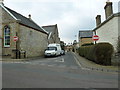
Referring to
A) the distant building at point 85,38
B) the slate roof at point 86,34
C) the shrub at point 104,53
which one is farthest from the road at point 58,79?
the slate roof at point 86,34

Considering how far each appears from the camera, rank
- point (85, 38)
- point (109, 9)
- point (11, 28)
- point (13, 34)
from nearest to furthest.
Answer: point (109, 9)
point (13, 34)
point (11, 28)
point (85, 38)

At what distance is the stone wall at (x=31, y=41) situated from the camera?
18844 millimetres

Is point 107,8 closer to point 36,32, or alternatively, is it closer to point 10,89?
point 36,32

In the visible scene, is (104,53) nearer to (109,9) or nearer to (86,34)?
(109,9)

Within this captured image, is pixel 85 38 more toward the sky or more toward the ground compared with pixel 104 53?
more toward the sky

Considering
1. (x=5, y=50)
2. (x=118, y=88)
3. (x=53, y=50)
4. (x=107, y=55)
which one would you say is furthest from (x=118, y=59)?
(x=5, y=50)

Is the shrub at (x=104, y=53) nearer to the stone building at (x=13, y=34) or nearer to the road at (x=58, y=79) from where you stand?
the road at (x=58, y=79)

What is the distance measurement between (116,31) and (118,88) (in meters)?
10.6

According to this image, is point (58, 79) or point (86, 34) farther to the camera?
point (86, 34)

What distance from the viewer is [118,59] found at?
1167 centimetres

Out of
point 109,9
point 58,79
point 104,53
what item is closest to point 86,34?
point 109,9

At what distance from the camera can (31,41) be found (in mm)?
21422

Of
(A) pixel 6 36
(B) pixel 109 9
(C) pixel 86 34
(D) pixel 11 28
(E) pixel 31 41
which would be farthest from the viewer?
(C) pixel 86 34

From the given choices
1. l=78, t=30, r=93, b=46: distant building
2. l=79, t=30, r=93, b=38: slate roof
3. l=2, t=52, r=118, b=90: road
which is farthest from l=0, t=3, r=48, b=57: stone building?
l=79, t=30, r=93, b=38: slate roof
